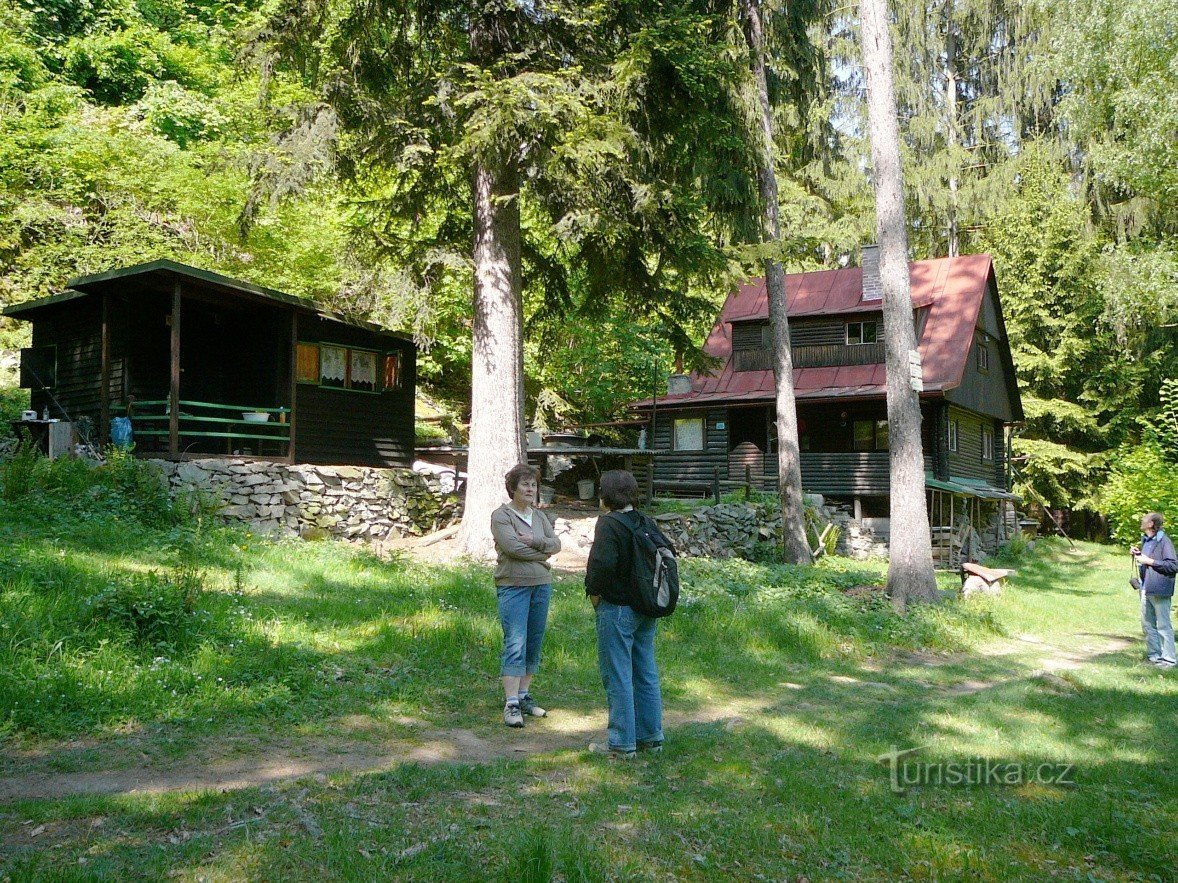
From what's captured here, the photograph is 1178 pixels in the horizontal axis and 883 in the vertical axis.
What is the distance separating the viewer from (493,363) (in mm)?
13719

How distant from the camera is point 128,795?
4.67 m

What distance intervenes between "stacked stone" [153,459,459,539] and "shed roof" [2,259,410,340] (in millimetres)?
2896

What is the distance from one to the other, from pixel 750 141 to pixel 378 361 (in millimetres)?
8674

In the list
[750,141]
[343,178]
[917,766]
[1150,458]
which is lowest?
[917,766]

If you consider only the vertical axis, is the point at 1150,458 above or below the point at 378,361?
below

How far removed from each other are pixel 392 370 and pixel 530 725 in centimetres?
1390

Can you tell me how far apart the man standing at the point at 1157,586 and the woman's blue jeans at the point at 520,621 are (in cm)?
695

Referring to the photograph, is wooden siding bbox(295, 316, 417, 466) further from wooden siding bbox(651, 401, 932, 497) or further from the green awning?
the green awning

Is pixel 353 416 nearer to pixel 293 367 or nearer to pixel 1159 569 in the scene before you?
pixel 293 367

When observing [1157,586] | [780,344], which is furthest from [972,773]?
[780,344]

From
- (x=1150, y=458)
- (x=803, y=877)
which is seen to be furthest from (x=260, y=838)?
(x=1150, y=458)

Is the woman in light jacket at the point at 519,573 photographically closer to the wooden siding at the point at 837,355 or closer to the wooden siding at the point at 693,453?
the wooden siding at the point at 693,453

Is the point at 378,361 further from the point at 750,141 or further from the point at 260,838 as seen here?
the point at 260,838

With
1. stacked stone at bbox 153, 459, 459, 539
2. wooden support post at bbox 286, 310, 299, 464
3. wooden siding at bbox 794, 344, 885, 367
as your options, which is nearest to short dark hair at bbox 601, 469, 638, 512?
Result: stacked stone at bbox 153, 459, 459, 539
